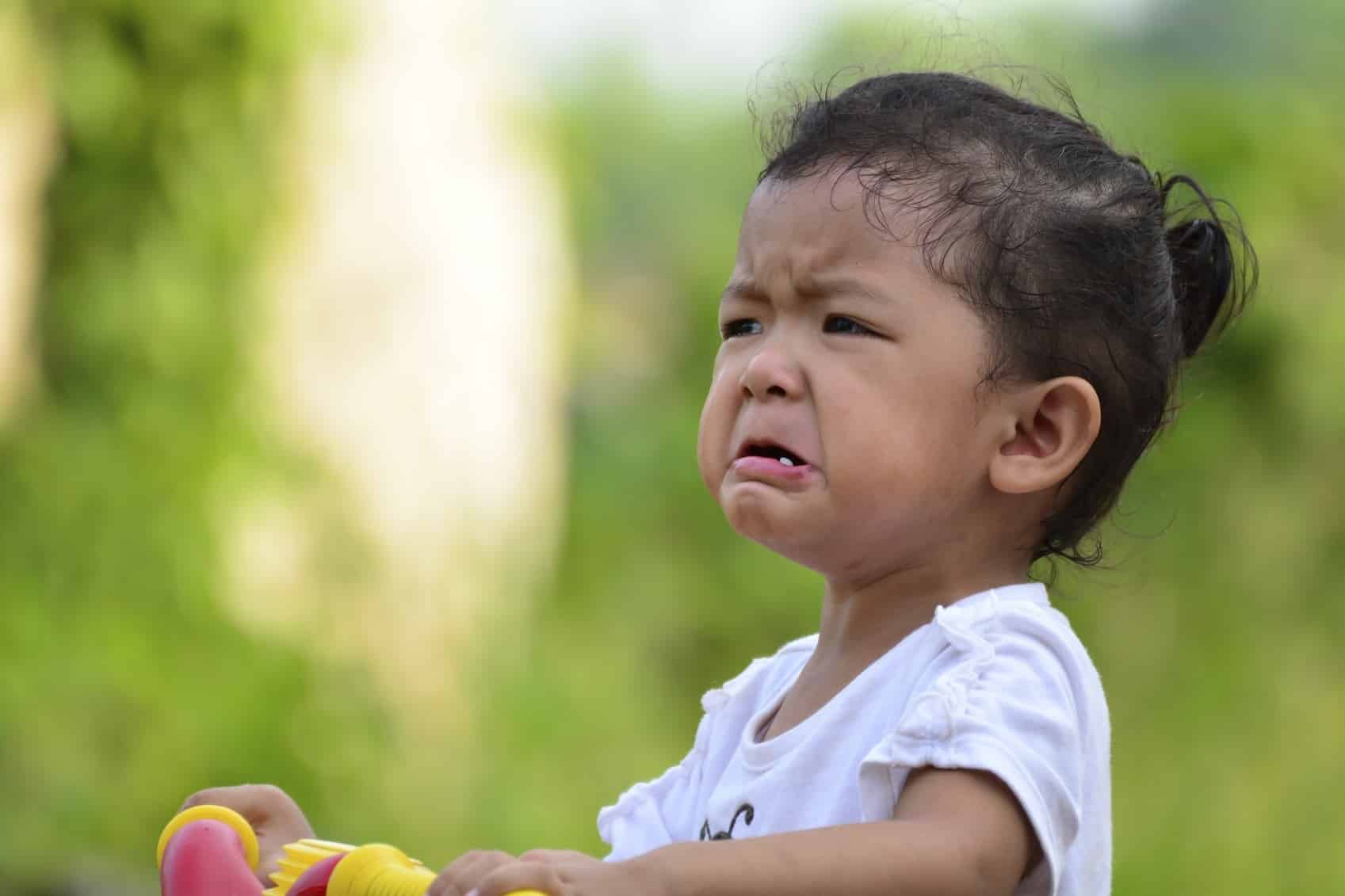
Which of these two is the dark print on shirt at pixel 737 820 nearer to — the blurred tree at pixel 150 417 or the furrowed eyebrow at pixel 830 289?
the furrowed eyebrow at pixel 830 289

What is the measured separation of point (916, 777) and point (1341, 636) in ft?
16.2

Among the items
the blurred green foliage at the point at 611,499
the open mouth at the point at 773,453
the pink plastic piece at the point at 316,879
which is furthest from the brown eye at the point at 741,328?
the blurred green foliage at the point at 611,499

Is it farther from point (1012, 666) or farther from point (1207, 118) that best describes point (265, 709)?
point (1207, 118)

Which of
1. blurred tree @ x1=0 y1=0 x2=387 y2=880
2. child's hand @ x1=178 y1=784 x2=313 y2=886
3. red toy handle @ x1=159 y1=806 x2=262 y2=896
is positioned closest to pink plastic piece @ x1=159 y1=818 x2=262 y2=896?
red toy handle @ x1=159 y1=806 x2=262 y2=896

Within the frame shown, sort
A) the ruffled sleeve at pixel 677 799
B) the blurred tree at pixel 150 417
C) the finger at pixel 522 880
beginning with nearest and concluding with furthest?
the finger at pixel 522 880, the ruffled sleeve at pixel 677 799, the blurred tree at pixel 150 417

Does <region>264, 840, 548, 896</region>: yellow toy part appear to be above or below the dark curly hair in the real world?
below

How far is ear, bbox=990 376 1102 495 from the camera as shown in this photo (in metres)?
1.40

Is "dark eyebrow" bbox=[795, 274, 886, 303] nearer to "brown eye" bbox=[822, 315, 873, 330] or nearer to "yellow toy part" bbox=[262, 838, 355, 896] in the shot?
"brown eye" bbox=[822, 315, 873, 330]

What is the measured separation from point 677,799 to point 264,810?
14.8 inches

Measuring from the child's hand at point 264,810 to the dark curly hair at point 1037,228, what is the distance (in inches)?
28.1

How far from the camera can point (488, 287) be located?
4430mm

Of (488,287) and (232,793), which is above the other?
(488,287)

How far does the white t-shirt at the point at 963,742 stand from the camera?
1.19 m

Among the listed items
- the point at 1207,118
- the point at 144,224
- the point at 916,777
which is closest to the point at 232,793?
the point at 916,777
